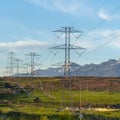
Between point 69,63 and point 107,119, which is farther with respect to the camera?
point 69,63

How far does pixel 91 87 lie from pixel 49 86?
16.7 meters

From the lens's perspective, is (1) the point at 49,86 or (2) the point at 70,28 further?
(1) the point at 49,86

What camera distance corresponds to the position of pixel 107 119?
204 feet

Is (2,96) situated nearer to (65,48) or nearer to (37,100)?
(37,100)

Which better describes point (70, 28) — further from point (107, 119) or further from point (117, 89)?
point (117, 89)

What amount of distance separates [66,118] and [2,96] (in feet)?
326

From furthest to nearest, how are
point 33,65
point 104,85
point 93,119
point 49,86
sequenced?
point 104,85, point 49,86, point 33,65, point 93,119

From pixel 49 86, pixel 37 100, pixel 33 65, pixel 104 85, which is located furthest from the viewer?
pixel 104 85

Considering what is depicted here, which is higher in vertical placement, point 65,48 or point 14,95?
point 65,48

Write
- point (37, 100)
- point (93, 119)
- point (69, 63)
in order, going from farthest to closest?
point (37, 100)
point (69, 63)
point (93, 119)

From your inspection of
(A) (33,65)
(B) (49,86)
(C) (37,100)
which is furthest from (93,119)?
(B) (49,86)

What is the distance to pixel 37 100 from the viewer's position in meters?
110

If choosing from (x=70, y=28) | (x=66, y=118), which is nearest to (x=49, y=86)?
(x=70, y=28)

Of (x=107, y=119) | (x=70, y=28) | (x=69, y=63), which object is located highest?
(x=70, y=28)
